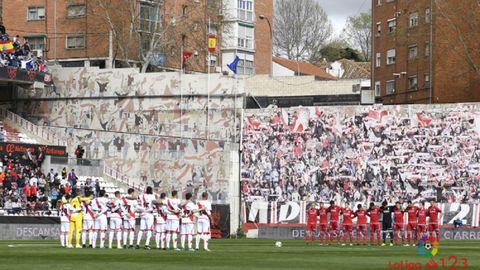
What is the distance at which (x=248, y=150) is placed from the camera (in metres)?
71.8

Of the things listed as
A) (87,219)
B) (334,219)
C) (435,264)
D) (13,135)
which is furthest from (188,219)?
(13,135)

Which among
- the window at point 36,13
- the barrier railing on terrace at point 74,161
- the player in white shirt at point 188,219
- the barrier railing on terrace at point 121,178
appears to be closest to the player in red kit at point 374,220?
the player in white shirt at point 188,219

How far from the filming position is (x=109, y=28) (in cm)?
8319

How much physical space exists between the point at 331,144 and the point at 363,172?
2787 mm

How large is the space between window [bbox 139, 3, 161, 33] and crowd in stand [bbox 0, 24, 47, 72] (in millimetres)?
11417

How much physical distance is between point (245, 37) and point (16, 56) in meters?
36.9

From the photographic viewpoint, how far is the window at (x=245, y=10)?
107250mm

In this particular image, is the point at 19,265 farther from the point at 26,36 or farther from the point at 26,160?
the point at 26,36

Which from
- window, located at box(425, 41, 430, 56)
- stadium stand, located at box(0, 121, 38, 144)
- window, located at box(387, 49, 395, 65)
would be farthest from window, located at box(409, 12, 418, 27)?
stadium stand, located at box(0, 121, 38, 144)

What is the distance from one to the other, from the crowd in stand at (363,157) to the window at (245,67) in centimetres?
3265

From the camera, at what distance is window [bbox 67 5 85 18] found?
84.8m

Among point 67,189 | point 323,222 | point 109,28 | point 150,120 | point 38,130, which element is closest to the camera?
point 323,222

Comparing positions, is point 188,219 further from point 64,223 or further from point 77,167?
point 77,167

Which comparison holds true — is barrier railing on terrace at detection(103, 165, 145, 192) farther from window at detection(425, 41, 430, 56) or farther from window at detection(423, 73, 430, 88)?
window at detection(425, 41, 430, 56)
